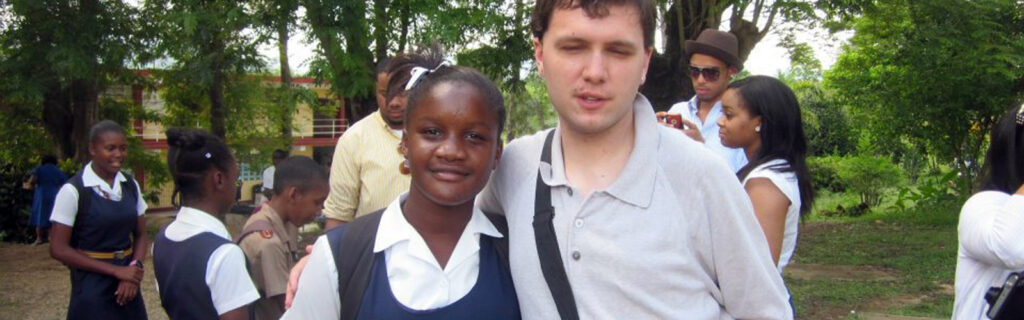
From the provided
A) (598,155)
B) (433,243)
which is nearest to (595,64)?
(598,155)

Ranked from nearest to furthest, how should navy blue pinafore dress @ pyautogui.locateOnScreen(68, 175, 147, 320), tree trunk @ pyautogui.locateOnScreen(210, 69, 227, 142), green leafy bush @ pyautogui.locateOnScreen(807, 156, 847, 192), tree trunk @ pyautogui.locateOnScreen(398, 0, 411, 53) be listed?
navy blue pinafore dress @ pyautogui.locateOnScreen(68, 175, 147, 320) → tree trunk @ pyautogui.locateOnScreen(398, 0, 411, 53) → tree trunk @ pyautogui.locateOnScreen(210, 69, 227, 142) → green leafy bush @ pyautogui.locateOnScreen(807, 156, 847, 192)

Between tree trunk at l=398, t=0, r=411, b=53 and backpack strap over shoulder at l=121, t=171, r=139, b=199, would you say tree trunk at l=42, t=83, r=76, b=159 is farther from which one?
backpack strap over shoulder at l=121, t=171, r=139, b=199

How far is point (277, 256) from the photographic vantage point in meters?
3.50

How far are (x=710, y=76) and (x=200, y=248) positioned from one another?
2.56 metres

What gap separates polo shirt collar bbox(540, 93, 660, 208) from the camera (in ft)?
6.47

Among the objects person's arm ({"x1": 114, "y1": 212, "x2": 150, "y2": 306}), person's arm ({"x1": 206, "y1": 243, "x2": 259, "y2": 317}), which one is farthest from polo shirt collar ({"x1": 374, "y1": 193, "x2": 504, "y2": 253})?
person's arm ({"x1": 114, "y1": 212, "x2": 150, "y2": 306})

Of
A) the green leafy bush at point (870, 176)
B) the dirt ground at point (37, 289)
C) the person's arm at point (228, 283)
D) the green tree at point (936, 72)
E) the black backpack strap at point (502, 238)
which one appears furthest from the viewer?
the green leafy bush at point (870, 176)

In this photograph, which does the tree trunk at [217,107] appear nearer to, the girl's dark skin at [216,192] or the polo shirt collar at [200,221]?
the girl's dark skin at [216,192]

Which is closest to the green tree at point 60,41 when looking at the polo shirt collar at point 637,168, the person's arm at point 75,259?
the person's arm at point 75,259

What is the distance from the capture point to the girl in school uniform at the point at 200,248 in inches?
127

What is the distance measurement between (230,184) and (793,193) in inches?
91.7

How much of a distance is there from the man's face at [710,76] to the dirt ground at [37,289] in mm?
4734

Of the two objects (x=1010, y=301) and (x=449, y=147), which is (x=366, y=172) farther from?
(x=1010, y=301)

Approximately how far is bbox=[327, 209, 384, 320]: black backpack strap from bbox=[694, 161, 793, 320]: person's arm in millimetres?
816
